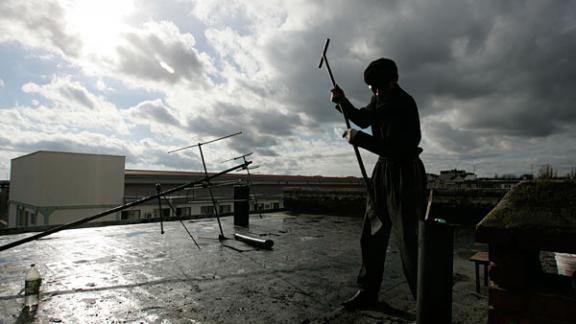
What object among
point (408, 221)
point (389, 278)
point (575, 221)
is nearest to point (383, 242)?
point (408, 221)

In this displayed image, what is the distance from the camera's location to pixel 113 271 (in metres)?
4.07

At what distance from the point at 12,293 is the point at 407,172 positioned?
430 cm

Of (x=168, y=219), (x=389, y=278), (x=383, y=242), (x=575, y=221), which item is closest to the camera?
(x=575, y=221)

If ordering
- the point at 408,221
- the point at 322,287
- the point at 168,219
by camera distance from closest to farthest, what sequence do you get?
1. the point at 408,221
2. the point at 322,287
3. the point at 168,219

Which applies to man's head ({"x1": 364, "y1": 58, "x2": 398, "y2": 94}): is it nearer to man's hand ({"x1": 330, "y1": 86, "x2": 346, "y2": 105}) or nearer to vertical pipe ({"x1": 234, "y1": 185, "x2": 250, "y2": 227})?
man's hand ({"x1": 330, "y1": 86, "x2": 346, "y2": 105})

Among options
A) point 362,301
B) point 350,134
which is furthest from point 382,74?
point 362,301

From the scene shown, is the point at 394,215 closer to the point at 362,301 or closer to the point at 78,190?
the point at 362,301

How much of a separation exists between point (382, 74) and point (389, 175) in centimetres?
96

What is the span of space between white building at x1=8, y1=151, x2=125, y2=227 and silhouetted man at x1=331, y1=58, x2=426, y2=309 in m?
26.0

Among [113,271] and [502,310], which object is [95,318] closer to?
[113,271]

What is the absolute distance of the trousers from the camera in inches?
101

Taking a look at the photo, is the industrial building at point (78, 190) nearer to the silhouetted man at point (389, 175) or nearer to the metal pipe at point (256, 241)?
the metal pipe at point (256, 241)

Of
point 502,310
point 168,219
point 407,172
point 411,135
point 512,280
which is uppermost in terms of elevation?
point 411,135

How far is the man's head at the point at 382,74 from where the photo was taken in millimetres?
2799
